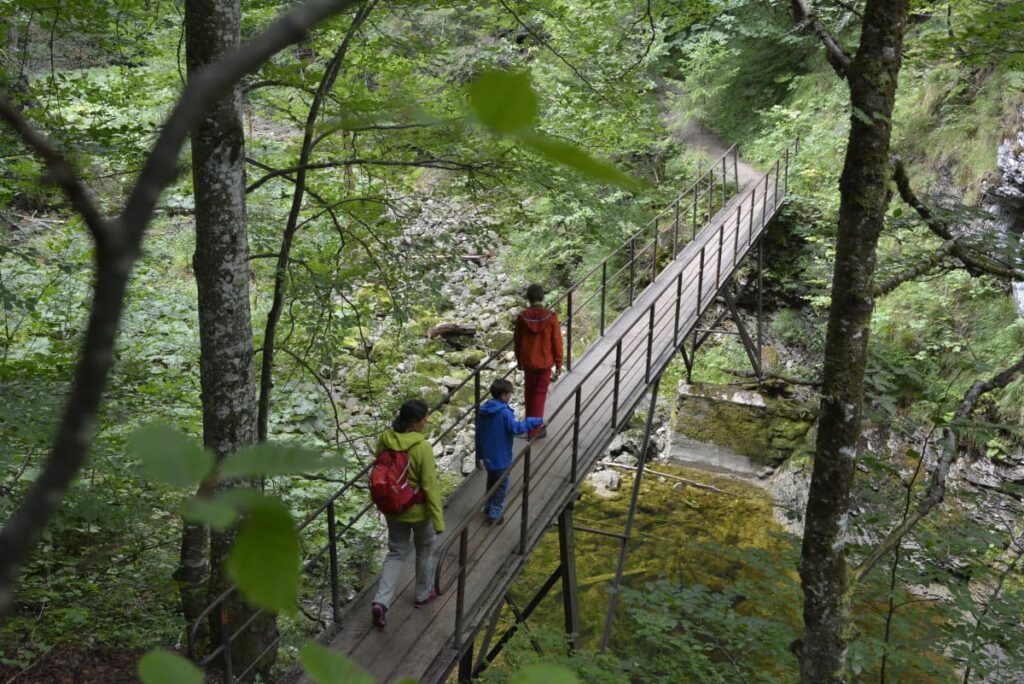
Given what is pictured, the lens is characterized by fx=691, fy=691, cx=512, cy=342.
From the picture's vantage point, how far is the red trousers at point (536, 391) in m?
5.67

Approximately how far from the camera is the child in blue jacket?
4.69 m

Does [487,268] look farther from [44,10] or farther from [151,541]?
[44,10]

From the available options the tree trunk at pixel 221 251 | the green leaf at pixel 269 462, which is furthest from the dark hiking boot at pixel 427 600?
the green leaf at pixel 269 462

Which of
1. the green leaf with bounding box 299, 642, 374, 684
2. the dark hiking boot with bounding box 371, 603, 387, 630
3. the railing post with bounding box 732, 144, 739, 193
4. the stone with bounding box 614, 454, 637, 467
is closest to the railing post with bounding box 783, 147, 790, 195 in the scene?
the railing post with bounding box 732, 144, 739, 193

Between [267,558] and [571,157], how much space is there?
0.30 meters

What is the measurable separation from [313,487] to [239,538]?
222 inches

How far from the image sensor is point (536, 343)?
5.58m

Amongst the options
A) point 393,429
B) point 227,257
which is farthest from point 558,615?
point 227,257

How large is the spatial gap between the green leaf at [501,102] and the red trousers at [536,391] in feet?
17.2

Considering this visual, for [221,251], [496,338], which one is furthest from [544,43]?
[496,338]

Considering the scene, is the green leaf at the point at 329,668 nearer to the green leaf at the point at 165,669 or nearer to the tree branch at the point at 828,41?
the green leaf at the point at 165,669

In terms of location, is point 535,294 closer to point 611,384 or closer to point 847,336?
point 611,384

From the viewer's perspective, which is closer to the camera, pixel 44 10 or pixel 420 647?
pixel 420 647

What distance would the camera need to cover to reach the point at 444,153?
475 centimetres
